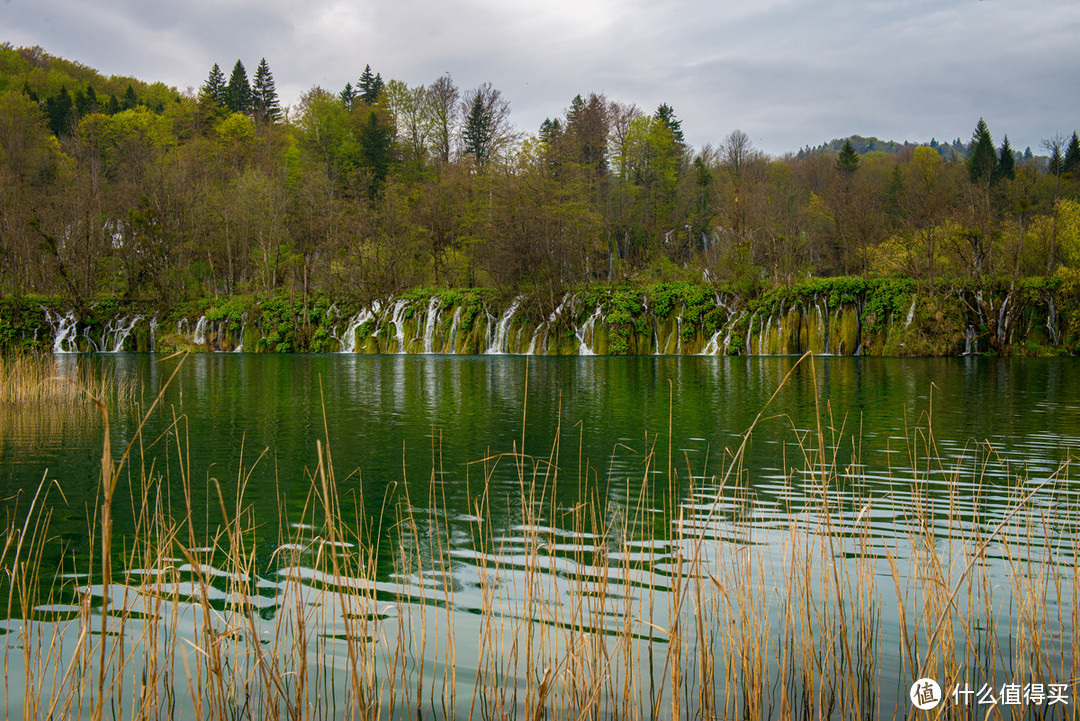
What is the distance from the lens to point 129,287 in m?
50.2

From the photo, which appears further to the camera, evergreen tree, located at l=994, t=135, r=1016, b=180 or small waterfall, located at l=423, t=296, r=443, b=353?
evergreen tree, located at l=994, t=135, r=1016, b=180

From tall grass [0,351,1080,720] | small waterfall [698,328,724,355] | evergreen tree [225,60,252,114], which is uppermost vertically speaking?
evergreen tree [225,60,252,114]

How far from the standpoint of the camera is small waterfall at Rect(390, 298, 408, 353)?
45188mm

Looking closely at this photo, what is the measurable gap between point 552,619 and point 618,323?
37946mm

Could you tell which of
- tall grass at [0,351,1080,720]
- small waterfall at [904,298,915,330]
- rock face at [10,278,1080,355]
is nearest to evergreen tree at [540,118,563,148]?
rock face at [10,278,1080,355]

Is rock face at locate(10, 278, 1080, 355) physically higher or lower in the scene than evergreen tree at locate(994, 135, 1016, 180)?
lower

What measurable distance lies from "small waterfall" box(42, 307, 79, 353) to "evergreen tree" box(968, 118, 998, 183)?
66145mm

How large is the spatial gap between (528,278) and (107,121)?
48300 mm

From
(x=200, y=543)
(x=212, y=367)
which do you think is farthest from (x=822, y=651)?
(x=212, y=367)

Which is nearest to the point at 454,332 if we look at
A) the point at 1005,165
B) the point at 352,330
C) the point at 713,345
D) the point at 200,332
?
the point at 352,330

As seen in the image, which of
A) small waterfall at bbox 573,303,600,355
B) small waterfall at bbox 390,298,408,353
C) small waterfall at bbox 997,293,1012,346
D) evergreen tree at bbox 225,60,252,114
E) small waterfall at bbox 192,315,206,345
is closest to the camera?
small waterfall at bbox 997,293,1012,346

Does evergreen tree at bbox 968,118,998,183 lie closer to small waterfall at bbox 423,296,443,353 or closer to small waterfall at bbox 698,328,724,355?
small waterfall at bbox 698,328,724,355

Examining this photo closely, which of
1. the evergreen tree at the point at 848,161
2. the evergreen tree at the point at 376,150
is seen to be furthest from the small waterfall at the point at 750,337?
the evergreen tree at the point at 848,161

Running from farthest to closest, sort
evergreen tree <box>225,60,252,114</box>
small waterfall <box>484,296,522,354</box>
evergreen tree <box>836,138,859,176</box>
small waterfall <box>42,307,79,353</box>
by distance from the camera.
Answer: evergreen tree <box>225,60,252,114</box>, evergreen tree <box>836,138,859,176</box>, small waterfall <box>42,307,79,353</box>, small waterfall <box>484,296,522,354</box>
